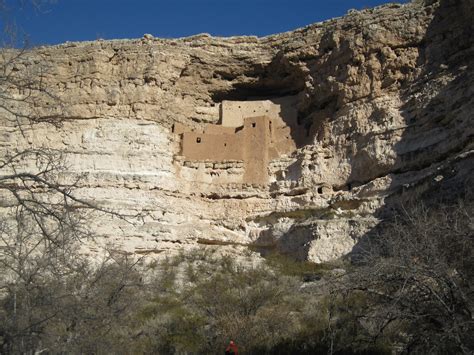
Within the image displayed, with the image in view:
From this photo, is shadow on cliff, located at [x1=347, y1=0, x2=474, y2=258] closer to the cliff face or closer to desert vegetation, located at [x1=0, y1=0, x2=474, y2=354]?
the cliff face

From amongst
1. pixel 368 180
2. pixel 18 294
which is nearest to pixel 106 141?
pixel 368 180

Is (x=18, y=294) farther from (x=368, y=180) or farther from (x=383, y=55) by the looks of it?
(x=383, y=55)

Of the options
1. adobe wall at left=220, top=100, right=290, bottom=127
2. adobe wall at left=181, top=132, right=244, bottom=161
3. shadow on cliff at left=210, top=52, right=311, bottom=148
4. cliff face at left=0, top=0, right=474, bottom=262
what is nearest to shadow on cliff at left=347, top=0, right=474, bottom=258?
cliff face at left=0, top=0, right=474, bottom=262

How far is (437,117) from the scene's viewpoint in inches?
788

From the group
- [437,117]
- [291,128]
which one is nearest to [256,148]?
[291,128]

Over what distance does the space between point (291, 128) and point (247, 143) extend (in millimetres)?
1983

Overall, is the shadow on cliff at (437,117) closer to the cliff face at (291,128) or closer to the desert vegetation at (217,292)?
the cliff face at (291,128)

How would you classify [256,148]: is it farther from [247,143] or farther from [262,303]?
[262,303]

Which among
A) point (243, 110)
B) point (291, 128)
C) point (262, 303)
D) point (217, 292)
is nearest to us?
point (262, 303)

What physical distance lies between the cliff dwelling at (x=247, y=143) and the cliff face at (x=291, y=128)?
0.94 ft

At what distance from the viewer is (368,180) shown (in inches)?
841

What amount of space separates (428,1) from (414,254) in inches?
604

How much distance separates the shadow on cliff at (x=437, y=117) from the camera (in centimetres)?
1823

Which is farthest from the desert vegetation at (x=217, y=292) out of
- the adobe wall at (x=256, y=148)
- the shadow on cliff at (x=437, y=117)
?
the adobe wall at (x=256, y=148)
